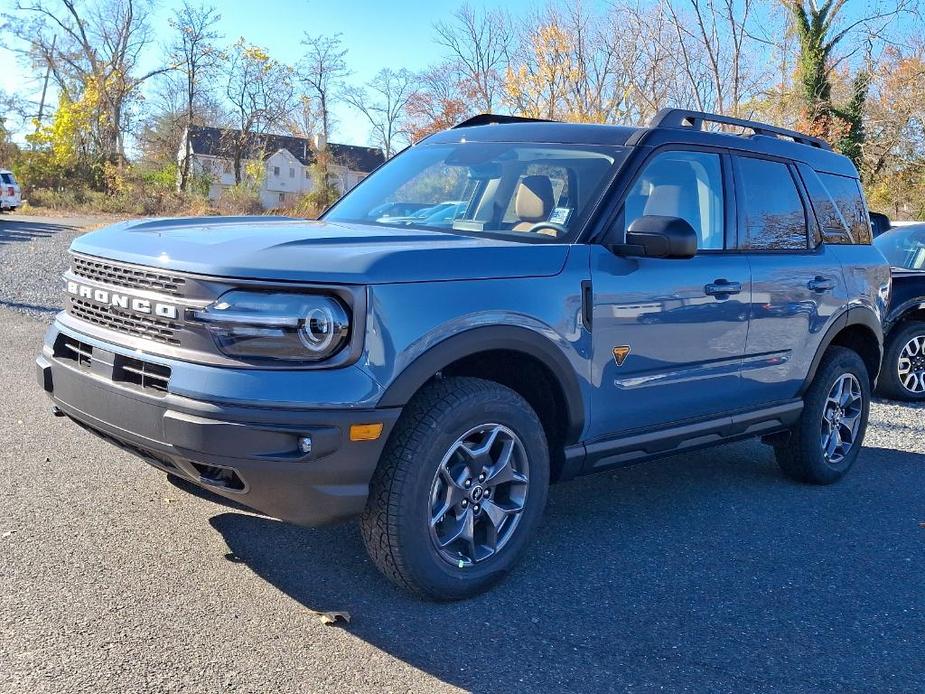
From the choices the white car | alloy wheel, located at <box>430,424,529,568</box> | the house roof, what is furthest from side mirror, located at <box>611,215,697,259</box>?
the house roof

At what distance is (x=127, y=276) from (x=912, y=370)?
23.4 feet

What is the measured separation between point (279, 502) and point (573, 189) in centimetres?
200

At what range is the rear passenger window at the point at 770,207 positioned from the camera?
471 cm

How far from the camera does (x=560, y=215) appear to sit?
3.99 m

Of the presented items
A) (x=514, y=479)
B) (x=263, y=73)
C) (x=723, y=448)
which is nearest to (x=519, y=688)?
(x=514, y=479)

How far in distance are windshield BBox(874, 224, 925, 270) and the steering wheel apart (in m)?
5.58

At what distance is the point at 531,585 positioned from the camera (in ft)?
12.0

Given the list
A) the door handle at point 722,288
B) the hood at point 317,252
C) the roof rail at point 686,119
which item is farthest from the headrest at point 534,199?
the door handle at point 722,288

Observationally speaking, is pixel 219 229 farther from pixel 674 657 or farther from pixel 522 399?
pixel 674 657

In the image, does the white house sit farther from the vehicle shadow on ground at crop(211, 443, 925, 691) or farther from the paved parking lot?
the vehicle shadow on ground at crop(211, 443, 925, 691)

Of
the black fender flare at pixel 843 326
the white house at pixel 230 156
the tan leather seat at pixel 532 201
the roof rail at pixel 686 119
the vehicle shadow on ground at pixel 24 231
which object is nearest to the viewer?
the tan leather seat at pixel 532 201

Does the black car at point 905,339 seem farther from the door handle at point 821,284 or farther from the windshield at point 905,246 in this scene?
the door handle at point 821,284

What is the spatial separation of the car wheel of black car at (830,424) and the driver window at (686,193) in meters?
1.35

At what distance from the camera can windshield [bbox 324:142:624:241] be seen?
13.2ft
